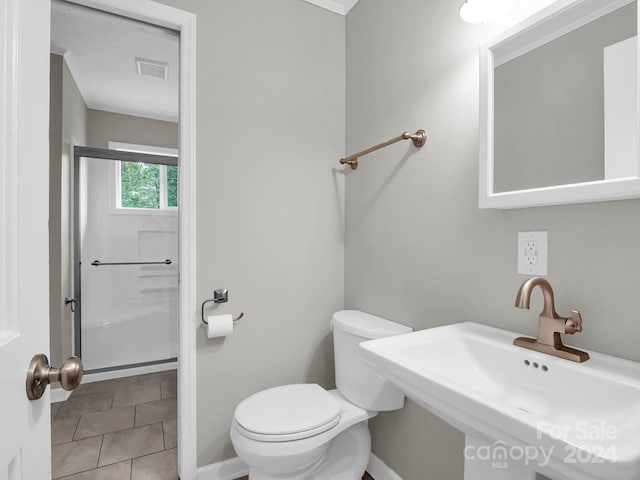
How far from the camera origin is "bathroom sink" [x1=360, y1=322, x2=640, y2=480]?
509 millimetres

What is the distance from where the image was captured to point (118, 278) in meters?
2.83

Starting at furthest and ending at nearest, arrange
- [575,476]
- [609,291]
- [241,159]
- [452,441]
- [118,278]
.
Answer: [118,278]
[241,159]
[452,441]
[609,291]
[575,476]

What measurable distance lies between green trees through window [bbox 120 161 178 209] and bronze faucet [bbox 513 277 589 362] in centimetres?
291

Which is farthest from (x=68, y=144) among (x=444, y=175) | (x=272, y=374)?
(x=444, y=175)

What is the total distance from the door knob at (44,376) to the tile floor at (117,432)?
5.01ft

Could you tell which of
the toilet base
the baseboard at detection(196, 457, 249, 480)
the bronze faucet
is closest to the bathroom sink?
the bronze faucet

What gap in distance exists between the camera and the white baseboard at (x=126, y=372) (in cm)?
274

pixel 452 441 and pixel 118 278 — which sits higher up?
pixel 118 278

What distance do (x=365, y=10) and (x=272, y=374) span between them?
2.02 m

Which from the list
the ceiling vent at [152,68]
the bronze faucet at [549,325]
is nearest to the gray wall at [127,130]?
the ceiling vent at [152,68]

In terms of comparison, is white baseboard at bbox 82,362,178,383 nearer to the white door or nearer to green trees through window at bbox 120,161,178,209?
green trees through window at bbox 120,161,178,209

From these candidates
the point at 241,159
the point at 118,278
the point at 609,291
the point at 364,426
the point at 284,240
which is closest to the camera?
the point at 609,291

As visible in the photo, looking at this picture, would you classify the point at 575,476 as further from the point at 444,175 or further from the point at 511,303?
the point at 444,175

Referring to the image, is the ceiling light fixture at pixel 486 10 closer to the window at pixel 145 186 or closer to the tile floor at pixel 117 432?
the tile floor at pixel 117 432
